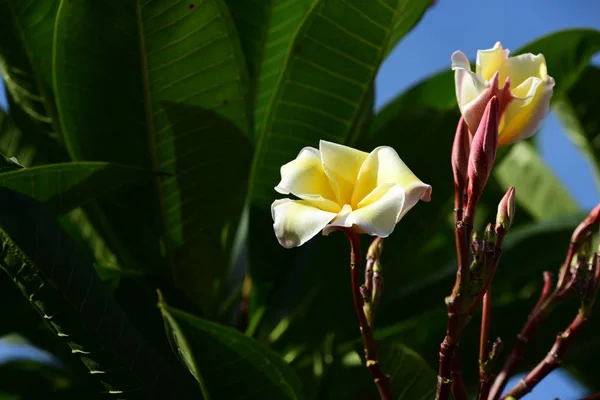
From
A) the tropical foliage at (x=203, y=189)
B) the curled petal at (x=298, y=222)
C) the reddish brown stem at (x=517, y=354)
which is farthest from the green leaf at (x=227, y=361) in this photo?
the reddish brown stem at (x=517, y=354)

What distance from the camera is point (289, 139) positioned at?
1114mm

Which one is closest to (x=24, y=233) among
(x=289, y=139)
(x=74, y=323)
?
(x=74, y=323)

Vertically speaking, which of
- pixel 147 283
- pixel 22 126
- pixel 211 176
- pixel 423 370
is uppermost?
pixel 22 126

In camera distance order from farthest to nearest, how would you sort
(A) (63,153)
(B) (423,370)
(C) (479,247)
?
1. (A) (63,153)
2. (B) (423,370)
3. (C) (479,247)

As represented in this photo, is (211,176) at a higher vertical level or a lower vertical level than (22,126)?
lower

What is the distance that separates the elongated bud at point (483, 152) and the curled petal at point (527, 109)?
0.23ft

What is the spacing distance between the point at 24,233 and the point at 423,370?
0.45m

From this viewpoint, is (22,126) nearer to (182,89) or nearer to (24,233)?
(182,89)

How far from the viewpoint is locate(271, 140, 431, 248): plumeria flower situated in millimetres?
708

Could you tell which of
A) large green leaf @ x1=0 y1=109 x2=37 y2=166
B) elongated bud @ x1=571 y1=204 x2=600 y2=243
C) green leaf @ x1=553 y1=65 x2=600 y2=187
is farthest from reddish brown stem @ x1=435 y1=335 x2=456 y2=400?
green leaf @ x1=553 y1=65 x2=600 y2=187

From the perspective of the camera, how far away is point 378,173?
0.78 metres

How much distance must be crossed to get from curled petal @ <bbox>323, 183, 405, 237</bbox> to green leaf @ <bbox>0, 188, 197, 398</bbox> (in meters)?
0.26

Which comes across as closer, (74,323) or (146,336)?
(74,323)

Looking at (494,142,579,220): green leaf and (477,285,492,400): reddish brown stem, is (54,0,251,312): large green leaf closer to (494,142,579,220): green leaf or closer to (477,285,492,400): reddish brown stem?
(477,285,492,400): reddish brown stem
